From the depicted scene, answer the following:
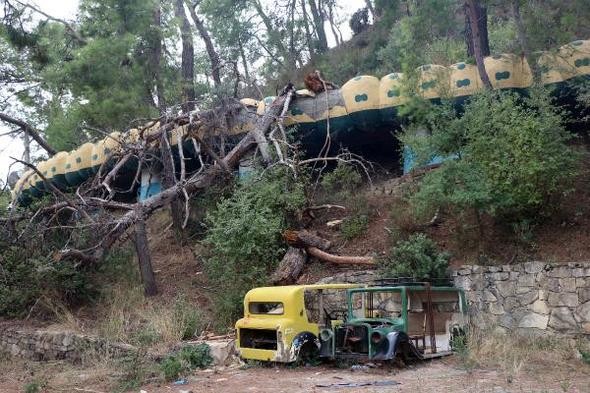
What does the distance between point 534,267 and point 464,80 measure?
645cm

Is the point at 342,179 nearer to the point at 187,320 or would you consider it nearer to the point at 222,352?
the point at 187,320

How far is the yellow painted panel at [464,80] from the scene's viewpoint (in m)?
14.1

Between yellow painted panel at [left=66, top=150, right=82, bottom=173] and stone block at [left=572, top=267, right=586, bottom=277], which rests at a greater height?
yellow painted panel at [left=66, top=150, right=82, bottom=173]

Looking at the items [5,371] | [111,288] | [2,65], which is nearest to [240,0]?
[2,65]

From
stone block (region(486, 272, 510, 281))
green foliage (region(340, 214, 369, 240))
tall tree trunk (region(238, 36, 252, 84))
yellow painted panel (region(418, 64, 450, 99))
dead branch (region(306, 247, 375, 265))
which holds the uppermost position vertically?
tall tree trunk (region(238, 36, 252, 84))

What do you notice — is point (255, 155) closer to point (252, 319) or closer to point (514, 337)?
point (252, 319)

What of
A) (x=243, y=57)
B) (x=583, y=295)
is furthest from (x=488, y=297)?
(x=243, y=57)

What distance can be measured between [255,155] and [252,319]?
6682mm

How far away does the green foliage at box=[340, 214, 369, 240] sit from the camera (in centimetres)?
1255

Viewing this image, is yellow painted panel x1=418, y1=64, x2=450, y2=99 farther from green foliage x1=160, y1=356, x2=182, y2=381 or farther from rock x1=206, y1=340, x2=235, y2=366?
green foliage x1=160, y1=356, x2=182, y2=381

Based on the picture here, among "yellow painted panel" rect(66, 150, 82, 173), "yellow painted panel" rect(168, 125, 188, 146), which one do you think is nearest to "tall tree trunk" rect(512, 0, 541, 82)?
"yellow painted panel" rect(168, 125, 188, 146)

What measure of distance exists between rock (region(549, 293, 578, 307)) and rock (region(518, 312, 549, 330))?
0.27 m

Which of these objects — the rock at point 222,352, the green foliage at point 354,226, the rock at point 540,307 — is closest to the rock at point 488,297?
the rock at point 540,307

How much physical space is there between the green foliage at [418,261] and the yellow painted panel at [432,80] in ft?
15.5
